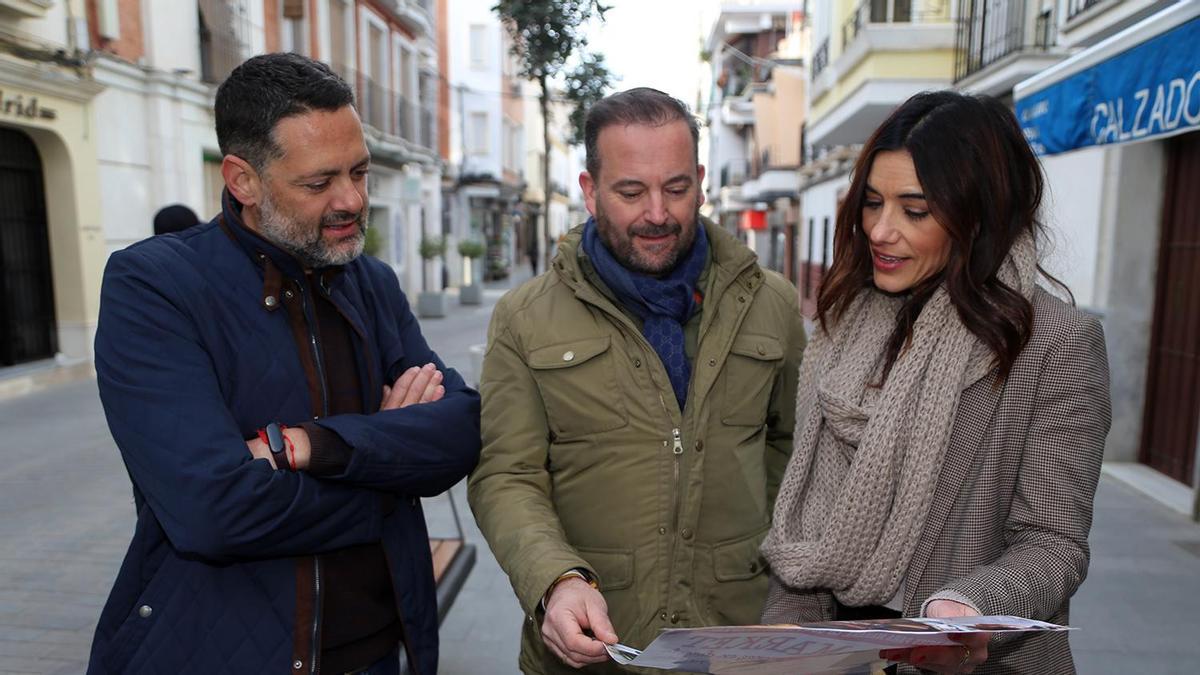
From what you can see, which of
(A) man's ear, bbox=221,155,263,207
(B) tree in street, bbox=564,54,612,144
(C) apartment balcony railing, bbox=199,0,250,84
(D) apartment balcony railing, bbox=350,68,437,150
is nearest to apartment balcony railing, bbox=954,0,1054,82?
(B) tree in street, bbox=564,54,612,144

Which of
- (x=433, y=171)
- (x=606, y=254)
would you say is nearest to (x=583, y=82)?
(x=606, y=254)

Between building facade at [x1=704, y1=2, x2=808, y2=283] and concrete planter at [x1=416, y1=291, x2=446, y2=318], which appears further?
building facade at [x1=704, y1=2, x2=808, y2=283]

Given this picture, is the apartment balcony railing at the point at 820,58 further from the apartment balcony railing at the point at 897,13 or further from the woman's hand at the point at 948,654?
the woman's hand at the point at 948,654

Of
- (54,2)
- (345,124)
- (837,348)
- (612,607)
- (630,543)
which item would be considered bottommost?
(612,607)

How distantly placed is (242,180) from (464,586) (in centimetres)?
303

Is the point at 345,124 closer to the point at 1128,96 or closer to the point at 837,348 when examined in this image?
the point at 837,348

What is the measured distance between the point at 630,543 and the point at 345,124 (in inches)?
43.8

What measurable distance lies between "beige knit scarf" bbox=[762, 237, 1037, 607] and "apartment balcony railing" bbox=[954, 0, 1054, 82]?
24.5ft

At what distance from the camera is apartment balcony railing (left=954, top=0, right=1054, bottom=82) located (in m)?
8.13

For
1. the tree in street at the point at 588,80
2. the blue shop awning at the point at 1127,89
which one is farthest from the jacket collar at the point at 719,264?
the tree in street at the point at 588,80

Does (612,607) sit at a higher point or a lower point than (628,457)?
lower

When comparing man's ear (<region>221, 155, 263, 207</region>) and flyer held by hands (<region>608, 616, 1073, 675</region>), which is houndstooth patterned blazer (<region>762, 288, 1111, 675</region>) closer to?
flyer held by hands (<region>608, 616, 1073, 675</region>)

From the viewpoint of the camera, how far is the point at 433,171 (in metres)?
23.9

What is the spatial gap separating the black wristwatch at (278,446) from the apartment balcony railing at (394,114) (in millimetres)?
16839
